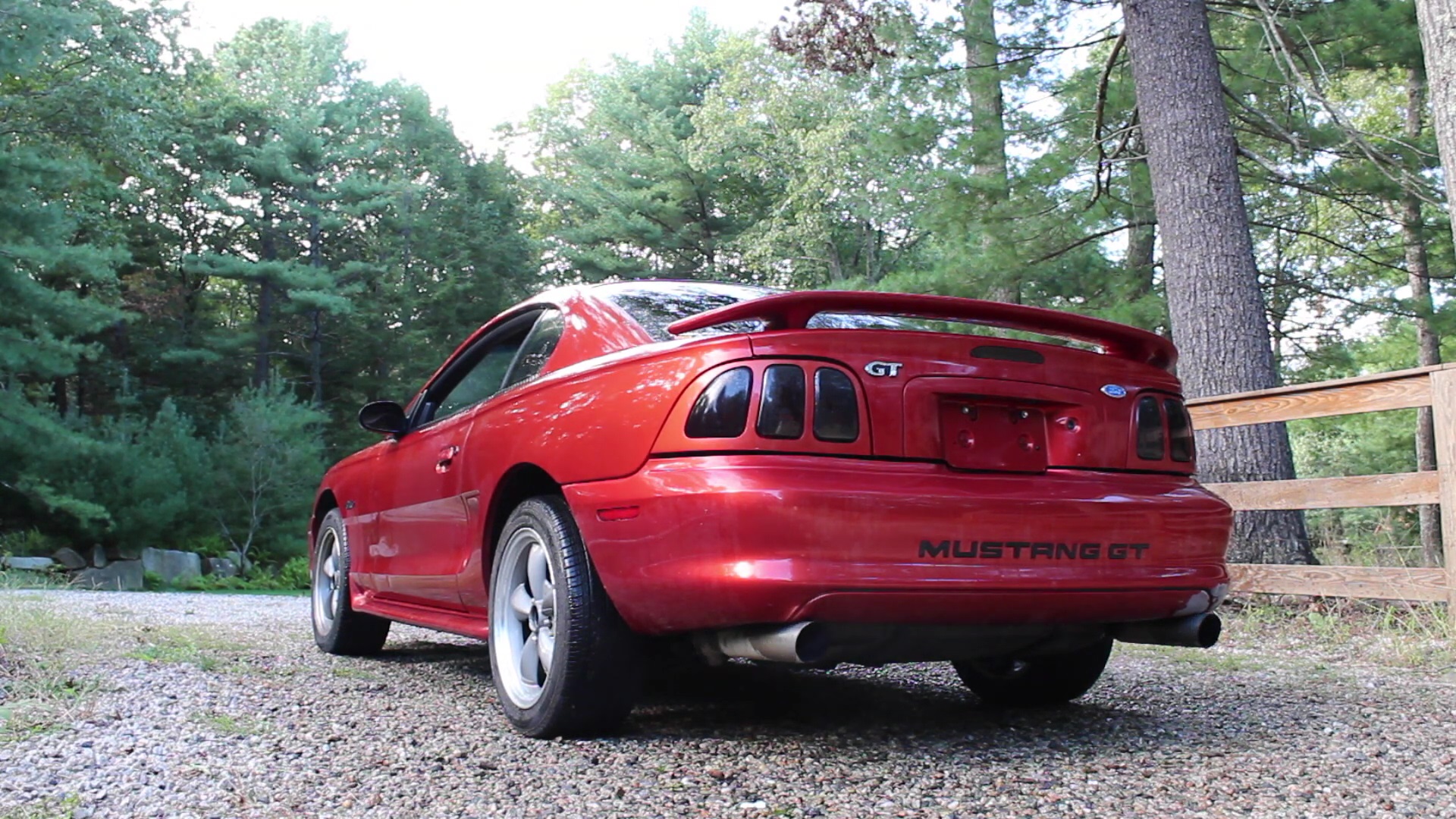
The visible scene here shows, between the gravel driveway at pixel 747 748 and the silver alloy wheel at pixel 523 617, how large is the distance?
0.50ft

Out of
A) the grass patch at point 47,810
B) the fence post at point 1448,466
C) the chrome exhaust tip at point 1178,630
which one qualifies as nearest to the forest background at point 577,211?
the fence post at point 1448,466

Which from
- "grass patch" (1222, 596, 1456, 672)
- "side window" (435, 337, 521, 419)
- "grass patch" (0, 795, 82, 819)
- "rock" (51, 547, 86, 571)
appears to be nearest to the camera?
"grass patch" (0, 795, 82, 819)

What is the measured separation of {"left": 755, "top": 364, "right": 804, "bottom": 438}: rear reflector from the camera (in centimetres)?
276

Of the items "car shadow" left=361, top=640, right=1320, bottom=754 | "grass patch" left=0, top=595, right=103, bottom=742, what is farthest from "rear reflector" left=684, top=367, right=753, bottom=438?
"grass patch" left=0, top=595, right=103, bottom=742

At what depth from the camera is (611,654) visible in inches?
121

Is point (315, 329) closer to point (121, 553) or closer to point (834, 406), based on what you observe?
point (121, 553)

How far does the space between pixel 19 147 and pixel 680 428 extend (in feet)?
60.2

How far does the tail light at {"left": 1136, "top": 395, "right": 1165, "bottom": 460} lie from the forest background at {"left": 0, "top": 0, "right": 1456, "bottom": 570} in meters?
4.84

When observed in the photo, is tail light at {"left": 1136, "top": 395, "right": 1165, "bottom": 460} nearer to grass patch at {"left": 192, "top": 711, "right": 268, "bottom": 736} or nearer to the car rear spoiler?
the car rear spoiler

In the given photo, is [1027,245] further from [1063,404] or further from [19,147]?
[19,147]

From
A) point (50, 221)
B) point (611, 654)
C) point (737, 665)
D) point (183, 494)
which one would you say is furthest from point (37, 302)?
point (611, 654)

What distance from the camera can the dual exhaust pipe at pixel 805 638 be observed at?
269 centimetres

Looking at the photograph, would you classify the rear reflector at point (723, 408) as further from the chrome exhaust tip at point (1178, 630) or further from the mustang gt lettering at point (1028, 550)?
the chrome exhaust tip at point (1178, 630)

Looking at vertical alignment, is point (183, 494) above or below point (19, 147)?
below
